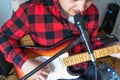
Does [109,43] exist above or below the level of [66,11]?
below

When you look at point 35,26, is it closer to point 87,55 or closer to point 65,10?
point 65,10

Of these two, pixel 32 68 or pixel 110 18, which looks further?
pixel 110 18

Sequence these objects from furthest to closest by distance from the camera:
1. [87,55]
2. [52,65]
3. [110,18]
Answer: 1. [110,18]
2. [52,65]
3. [87,55]

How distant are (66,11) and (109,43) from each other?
26cm

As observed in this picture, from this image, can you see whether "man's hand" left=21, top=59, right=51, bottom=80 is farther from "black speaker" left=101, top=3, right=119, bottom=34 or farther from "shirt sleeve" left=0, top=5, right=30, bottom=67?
"black speaker" left=101, top=3, right=119, bottom=34

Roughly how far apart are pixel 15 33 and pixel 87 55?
12.5 inches

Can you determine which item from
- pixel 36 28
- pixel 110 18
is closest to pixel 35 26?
pixel 36 28

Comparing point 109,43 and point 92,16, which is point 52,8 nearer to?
point 92,16

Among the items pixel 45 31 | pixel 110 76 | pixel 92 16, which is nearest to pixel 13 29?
pixel 45 31

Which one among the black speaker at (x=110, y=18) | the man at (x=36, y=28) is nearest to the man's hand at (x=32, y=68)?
the man at (x=36, y=28)

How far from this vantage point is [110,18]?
1.72 meters

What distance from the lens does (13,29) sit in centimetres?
100

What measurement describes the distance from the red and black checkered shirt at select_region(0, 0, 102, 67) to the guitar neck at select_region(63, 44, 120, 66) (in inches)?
4.2

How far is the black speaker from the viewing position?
5.49ft
